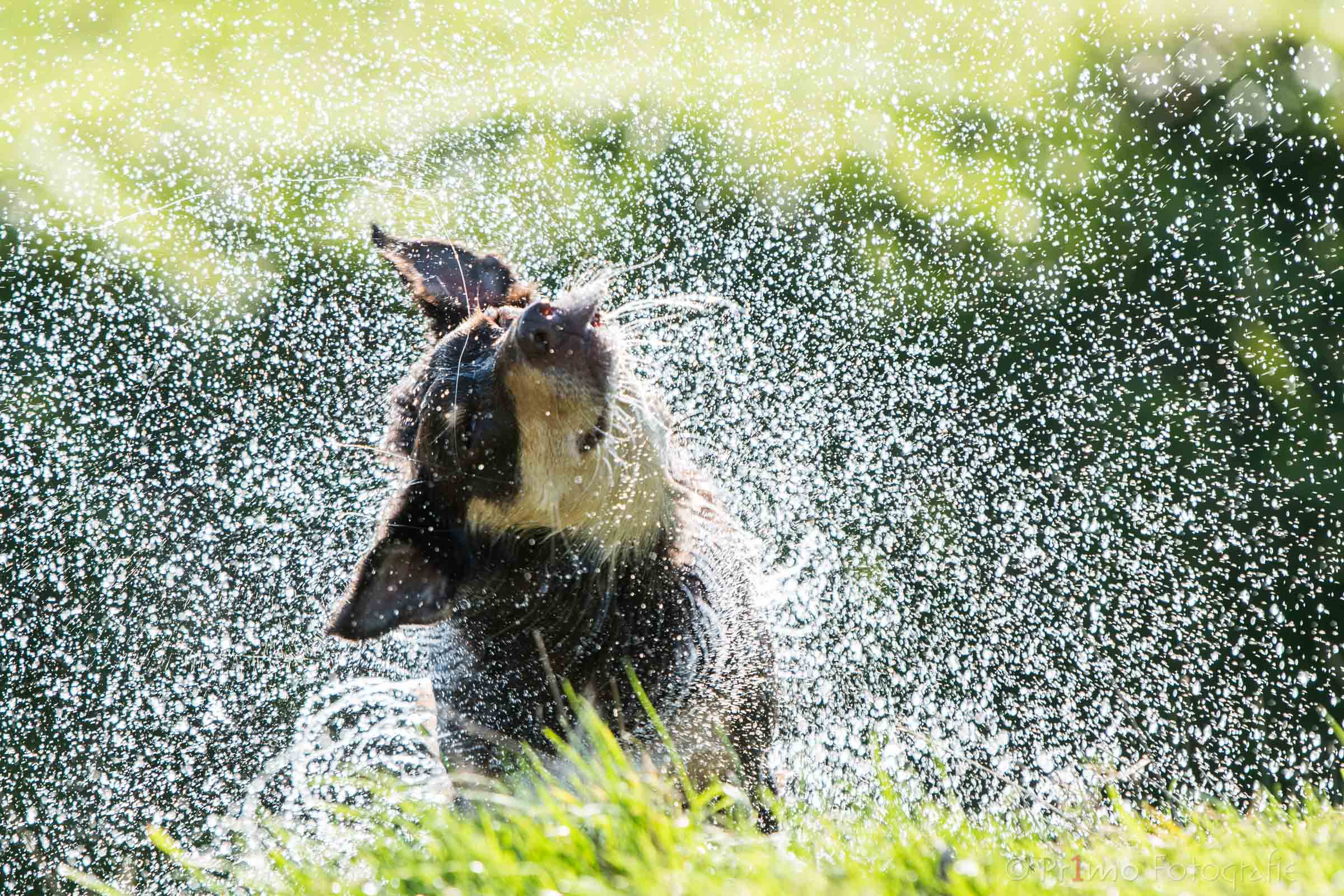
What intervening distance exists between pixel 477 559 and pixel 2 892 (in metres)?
3.73

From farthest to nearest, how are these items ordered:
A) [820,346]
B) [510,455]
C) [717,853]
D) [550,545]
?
[820,346] → [550,545] → [510,455] → [717,853]

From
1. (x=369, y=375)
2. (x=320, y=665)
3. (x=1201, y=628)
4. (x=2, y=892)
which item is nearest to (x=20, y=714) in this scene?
(x=2, y=892)

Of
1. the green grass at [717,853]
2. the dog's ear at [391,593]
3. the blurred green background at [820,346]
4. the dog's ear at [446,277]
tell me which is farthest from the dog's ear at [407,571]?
the blurred green background at [820,346]

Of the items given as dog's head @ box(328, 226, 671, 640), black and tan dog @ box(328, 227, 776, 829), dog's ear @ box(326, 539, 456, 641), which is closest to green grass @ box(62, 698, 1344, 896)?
dog's ear @ box(326, 539, 456, 641)

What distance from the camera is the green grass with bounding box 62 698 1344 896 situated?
1945 mm

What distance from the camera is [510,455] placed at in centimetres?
359

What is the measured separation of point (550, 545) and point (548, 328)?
808 millimetres

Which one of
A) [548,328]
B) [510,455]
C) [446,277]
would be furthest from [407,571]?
[446,277]

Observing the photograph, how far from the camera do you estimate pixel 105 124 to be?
729cm

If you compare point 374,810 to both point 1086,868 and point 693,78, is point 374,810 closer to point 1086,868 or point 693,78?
point 1086,868

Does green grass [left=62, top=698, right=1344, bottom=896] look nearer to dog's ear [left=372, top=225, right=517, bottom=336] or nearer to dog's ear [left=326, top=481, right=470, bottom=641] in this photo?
dog's ear [left=326, top=481, right=470, bottom=641]

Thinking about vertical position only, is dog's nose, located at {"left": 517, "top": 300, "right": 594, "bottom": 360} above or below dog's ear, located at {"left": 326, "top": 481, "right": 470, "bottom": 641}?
above

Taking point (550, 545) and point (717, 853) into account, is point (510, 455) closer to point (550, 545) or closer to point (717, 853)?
point (550, 545)

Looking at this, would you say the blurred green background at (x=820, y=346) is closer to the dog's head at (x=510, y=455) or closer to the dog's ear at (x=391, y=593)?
the dog's head at (x=510, y=455)
